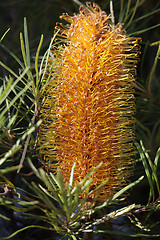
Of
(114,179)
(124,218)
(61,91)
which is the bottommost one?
(124,218)

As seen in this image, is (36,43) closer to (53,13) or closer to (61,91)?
(53,13)

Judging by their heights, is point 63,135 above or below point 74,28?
→ below

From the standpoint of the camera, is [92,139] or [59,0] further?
[59,0]

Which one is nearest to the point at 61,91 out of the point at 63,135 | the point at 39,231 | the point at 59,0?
the point at 63,135

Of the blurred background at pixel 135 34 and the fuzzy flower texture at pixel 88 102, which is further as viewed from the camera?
the blurred background at pixel 135 34

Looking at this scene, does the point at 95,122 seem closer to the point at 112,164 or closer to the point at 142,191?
the point at 112,164

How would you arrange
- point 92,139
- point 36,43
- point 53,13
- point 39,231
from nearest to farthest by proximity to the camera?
point 92,139
point 39,231
point 36,43
point 53,13

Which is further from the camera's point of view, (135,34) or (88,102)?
(135,34)

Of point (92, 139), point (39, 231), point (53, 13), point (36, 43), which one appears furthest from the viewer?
point (53, 13)

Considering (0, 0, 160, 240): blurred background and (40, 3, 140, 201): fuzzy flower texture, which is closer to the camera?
(40, 3, 140, 201): fuzzy flower texture

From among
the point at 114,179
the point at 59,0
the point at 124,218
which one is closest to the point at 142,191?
the point at 124,218
